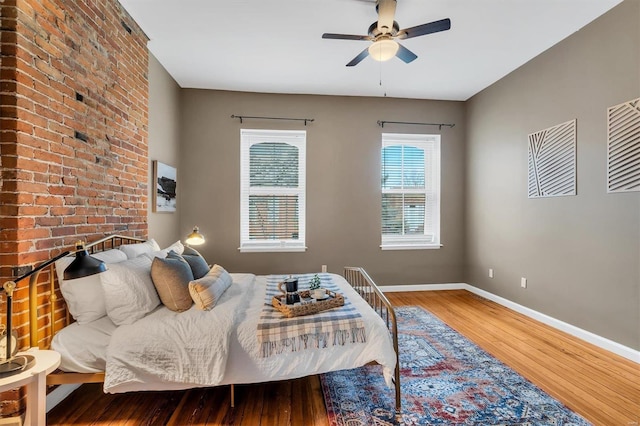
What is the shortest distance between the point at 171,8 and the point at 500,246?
15.3 feet

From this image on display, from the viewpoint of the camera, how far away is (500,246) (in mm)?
4188

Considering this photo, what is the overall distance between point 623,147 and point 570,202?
681 millimetres

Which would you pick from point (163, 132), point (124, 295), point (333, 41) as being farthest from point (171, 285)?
point (333, 41)

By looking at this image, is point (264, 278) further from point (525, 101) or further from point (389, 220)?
point (525, 101)

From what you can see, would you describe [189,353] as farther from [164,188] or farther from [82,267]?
[164,188]

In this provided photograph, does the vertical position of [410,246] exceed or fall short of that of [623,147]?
it falls short

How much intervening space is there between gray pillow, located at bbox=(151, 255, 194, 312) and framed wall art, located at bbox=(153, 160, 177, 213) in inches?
62.6

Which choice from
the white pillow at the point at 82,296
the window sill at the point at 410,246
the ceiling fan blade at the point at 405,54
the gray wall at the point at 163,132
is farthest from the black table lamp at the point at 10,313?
the window sill at the point at 410,246

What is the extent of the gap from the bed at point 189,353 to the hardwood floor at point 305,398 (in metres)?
0.25

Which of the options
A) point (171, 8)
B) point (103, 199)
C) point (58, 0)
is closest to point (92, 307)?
point (103, 199)

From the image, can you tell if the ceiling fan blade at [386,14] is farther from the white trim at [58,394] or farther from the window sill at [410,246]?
the white trim at [58,394]

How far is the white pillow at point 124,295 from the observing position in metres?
1.92

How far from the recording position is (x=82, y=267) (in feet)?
5.09

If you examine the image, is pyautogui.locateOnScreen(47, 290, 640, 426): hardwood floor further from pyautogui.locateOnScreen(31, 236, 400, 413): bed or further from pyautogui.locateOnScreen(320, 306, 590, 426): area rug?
pyautogui.locateOnScreen(31, 236, 400, 413): bed
